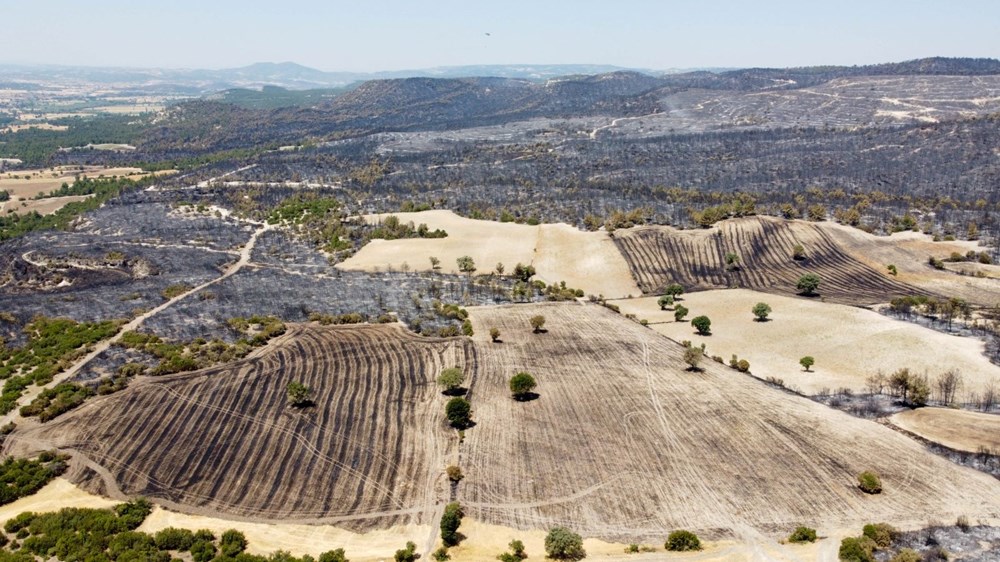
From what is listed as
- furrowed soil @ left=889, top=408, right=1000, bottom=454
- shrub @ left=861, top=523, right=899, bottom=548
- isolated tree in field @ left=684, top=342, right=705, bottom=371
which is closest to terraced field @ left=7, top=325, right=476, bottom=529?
isolated tree in field @ left=684, top=342, right=705, bottom=371

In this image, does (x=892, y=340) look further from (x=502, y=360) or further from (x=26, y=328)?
(x=26, y=328)

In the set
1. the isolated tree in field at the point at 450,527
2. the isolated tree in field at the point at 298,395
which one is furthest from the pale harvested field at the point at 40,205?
the isolated tree in field at the point at 450,527

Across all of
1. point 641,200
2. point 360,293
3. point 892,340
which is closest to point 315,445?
point 360,293

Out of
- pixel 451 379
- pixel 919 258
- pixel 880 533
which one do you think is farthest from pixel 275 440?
pixel 919 258

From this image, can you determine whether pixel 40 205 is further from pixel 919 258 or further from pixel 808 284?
pixel 919 258

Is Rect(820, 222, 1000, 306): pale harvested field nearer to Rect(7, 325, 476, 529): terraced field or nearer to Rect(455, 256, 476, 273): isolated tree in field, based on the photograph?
Rect(455, 256, 476, 273): isolated tree in field

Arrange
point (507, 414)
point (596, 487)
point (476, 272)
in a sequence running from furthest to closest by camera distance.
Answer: point (476, 272) < point (507, 414) < point (596, 487)

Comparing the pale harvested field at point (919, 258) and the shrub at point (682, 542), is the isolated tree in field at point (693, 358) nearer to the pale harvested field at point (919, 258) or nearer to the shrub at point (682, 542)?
the shrub at point (682, 542)
